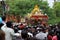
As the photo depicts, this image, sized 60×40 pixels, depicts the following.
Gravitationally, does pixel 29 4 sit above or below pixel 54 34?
below

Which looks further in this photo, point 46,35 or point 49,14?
point 49,14

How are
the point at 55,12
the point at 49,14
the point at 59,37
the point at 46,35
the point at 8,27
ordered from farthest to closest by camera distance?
the point at 55,12 → the point at 49,14 → the point at 46,35 → the point at 59,37 → the point at 8,27

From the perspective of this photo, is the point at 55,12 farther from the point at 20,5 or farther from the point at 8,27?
the point at 8,27

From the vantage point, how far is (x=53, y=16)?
55.3m

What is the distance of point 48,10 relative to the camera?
54.7 m

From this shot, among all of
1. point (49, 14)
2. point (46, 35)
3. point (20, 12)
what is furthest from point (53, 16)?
point (46, 35)

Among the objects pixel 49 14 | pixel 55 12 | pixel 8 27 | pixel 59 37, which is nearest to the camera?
pixel 8 27

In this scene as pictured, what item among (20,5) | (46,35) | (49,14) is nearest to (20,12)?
(20,5)

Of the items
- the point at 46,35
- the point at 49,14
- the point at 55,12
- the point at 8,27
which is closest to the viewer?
the point at 8,27

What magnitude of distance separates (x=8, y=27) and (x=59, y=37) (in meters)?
1.87

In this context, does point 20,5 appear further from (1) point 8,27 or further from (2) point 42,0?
(1) point 8,27

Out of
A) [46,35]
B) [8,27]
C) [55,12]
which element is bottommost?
[55,12]

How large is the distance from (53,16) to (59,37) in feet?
144

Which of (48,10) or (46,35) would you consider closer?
(46,35)
